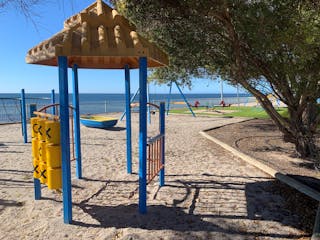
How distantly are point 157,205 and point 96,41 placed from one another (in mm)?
2748

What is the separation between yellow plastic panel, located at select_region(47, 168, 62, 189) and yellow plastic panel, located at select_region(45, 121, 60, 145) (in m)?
0.41

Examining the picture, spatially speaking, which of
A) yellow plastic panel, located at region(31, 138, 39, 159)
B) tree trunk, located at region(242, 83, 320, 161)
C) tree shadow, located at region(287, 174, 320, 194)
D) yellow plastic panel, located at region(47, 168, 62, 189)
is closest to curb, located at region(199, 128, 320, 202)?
tree shadow, located at region(287, 174, 320, 194)

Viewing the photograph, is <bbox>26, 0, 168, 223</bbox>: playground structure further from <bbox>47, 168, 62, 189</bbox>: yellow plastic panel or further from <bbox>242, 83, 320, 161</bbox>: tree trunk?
<bbox>242, 83, 320, 161</bbox>: tree trunk

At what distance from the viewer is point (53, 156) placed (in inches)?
164

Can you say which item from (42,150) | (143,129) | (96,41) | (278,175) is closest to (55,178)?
(42,150)

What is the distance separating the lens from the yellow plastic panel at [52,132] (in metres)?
4.13

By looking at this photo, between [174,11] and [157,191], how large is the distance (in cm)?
347

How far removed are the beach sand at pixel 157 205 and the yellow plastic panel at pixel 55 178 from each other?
511mm

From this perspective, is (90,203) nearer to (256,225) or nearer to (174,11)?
(256,225)

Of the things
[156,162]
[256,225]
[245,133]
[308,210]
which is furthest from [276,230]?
[245,133]

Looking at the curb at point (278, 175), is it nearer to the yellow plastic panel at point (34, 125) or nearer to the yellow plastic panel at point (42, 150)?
the yellow plastic panel at point (42, 150)

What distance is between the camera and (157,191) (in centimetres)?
552

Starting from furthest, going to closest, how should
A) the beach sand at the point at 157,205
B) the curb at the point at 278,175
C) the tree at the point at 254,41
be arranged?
1. the curb at the point at 278,175
2. the tree at the point at 254,41
3. the beach sand at the point at 157,205

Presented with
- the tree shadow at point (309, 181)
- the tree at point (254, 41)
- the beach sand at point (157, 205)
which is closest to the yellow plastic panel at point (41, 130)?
the beach sand at point (157, 205)
